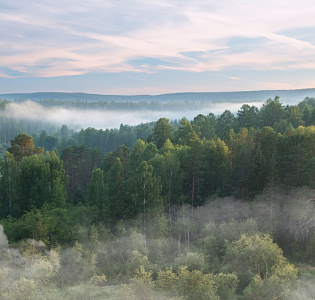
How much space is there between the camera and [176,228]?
45.2 metres

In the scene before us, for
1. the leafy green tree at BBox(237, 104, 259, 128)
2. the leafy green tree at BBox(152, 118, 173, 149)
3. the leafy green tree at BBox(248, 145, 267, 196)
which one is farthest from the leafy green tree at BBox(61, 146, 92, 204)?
the leafy green tree at BBox(237, 104, 259, 128)

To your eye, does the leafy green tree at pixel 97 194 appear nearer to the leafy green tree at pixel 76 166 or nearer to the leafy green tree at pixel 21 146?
the leafy green tree at pixel 21 146

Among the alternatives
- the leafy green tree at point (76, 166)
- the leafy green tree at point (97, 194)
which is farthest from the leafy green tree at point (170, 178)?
the leafy green tree at point (76, 166)

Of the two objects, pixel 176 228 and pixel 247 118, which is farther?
pixel 247 118

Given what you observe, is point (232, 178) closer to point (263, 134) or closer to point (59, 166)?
point (263, 134)

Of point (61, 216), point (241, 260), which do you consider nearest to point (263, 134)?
point (241, 260)

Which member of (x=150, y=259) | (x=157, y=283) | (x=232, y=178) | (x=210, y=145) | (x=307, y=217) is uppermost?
(x=210, y=145)

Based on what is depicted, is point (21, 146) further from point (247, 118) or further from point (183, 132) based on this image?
point (247, 118)

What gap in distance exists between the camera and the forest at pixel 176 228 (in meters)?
27.8

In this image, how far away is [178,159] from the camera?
5275 cm

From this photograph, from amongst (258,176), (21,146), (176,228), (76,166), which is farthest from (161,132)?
(176,228)

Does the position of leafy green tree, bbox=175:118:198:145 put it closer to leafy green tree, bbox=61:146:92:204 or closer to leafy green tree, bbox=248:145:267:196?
leafy green tree, bbox=61:146:92:204

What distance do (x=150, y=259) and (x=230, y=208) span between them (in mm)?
14259

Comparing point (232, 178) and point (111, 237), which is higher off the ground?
point (232, 178)
